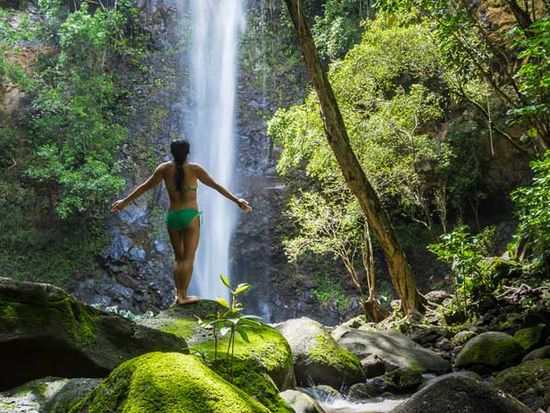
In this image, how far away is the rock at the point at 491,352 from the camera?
5734 mm

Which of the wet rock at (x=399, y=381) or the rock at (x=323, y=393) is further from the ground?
the rock at (x=323, y=393)

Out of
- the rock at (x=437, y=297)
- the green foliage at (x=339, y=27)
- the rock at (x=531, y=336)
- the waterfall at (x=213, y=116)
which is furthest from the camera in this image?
the waterfall at (x=213, y=116)

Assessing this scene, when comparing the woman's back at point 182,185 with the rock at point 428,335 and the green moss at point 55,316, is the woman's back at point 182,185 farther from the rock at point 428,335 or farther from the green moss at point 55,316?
the rock at point 428,335

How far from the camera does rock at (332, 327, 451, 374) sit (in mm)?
6426

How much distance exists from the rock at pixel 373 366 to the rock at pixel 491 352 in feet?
2.91

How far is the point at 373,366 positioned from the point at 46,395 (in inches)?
166

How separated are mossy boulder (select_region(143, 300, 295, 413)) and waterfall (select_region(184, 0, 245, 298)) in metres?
13.1

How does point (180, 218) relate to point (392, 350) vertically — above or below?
above

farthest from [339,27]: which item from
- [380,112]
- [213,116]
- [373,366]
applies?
[373,366]

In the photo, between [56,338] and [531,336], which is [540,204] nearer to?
[531,336]

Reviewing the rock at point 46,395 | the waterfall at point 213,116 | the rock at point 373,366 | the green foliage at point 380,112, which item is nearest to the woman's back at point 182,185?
the rock at point 46,395

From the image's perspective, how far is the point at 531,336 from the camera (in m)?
6.04

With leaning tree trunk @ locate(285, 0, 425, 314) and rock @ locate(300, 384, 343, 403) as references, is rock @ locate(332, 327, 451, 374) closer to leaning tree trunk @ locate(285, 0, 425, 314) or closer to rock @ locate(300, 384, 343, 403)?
rock @ locate(300, 384, 343, 403)

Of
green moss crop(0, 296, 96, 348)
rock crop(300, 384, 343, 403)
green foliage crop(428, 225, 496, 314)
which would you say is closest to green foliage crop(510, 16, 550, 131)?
green foliage crop(428, 225, 496, 314)
